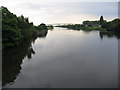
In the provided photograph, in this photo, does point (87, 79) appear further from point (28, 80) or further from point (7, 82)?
point (7, 82)

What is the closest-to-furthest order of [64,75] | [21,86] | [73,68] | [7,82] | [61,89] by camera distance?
[61,89] < [21,86] < [7,82] < [64,75] < [73,68]

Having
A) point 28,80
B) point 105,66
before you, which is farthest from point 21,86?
point 105,66

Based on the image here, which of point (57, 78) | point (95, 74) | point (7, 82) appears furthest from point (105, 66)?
point (7, 82)

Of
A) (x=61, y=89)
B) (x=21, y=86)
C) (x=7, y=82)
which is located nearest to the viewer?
(x=61, y=89)

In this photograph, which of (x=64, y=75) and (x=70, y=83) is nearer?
(x=70, y=83)

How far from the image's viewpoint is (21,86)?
7.01m

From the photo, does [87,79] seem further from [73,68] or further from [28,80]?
[28,80]

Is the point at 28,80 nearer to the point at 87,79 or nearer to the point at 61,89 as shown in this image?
the point at 61,89

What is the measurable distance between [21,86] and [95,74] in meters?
4.00

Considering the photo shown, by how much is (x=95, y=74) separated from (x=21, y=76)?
406cm

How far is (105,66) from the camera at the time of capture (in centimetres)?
1006

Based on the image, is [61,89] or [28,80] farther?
[28,80]

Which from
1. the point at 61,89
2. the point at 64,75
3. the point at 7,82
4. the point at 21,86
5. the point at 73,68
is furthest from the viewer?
the point at 73,68

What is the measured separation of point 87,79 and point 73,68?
207 cm
